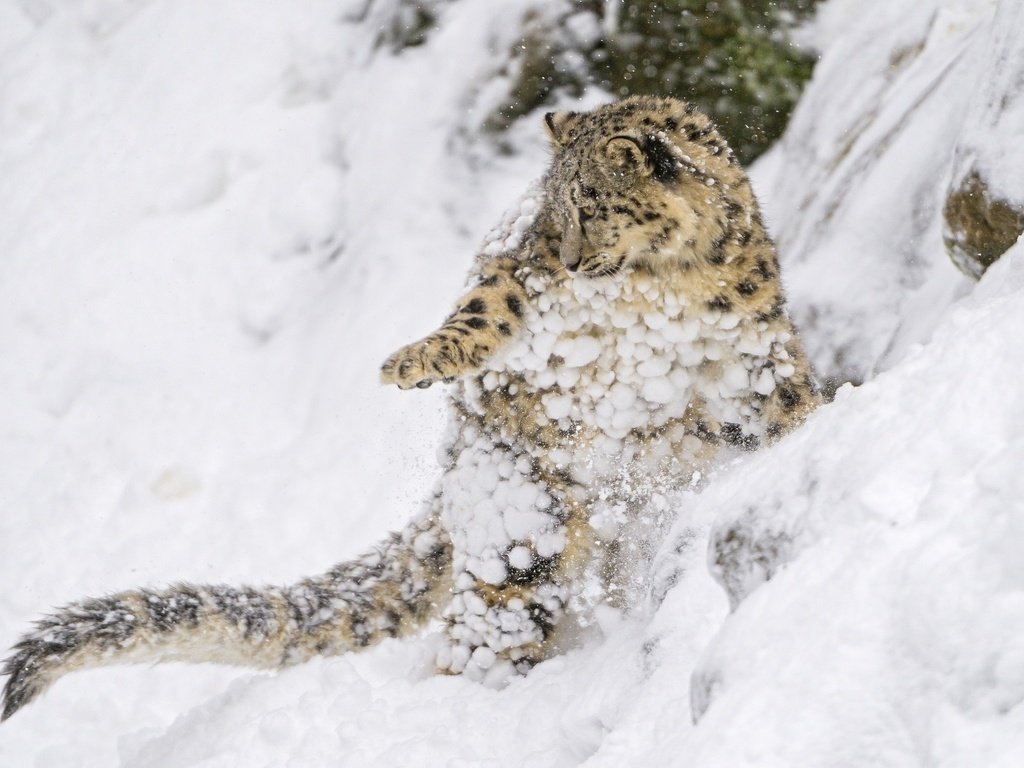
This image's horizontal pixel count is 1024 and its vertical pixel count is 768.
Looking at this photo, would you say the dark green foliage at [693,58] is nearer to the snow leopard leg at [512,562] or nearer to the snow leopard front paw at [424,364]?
the snow leopard leg at [512,562]

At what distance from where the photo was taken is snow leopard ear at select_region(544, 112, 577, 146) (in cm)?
339

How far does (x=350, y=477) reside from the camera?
5406 mm

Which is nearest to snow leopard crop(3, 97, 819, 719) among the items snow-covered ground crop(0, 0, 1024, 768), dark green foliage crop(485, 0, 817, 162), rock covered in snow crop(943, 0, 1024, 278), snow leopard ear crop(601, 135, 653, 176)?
snow leopard ear crop(601, 135, 653, 176)

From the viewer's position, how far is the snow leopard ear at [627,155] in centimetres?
297

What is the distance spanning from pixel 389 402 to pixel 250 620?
7.67 feet

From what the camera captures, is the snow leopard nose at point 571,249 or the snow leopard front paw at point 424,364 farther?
the snow leopard nose at point 571,249

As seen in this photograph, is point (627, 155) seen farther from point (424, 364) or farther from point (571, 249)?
point (424, 364)

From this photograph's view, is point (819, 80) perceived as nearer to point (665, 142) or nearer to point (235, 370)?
point (665, 142)

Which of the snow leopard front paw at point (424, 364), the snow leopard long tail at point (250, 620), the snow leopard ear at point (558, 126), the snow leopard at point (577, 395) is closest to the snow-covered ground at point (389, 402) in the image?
the snow leopard long tail at point (250, 620)

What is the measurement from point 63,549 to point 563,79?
3.74 metres

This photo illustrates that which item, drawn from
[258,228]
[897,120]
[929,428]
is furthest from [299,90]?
[929,428]

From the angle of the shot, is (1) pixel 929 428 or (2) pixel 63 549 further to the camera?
(2) pixel 63 549

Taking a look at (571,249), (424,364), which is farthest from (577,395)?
(424,364)

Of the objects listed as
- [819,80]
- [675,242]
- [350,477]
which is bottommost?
[350,477]
